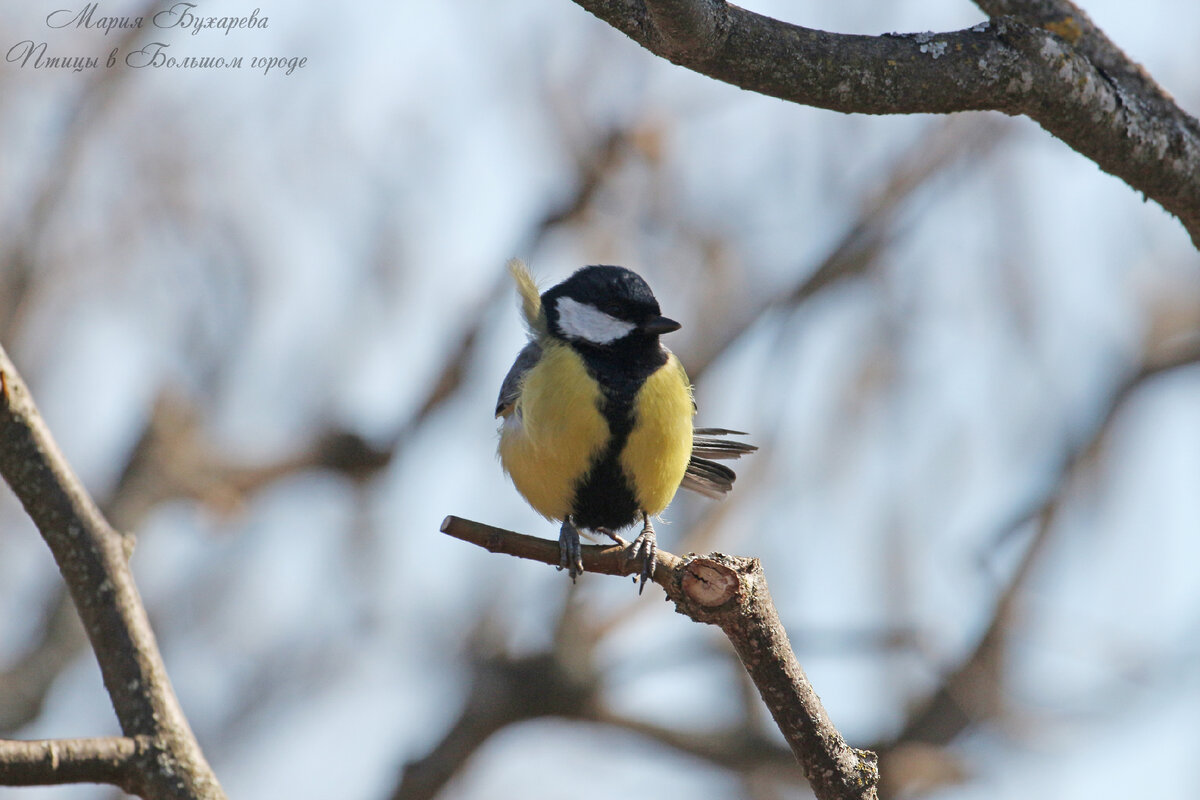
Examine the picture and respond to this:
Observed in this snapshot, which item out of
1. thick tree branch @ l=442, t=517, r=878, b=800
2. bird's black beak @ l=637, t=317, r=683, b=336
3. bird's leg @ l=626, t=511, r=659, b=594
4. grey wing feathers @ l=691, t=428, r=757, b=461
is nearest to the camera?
thick tree branch @ l=442, t=517, r=878, b=800

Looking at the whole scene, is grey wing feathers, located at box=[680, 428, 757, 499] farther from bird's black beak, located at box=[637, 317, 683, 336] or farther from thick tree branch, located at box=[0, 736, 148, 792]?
thick tree branch, located at box=[0, 736, 148, 792]

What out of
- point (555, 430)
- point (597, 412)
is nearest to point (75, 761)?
point (555, 430)

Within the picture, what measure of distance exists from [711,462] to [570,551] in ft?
4.23

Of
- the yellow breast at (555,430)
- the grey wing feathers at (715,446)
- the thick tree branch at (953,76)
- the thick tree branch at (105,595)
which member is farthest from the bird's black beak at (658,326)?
the thick tree branch at (105,595)

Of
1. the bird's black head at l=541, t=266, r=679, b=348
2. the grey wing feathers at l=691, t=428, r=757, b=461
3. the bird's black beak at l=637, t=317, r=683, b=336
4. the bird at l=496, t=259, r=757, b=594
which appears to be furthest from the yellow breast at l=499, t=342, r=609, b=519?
the grey wing feathers at l=691, t=428, r=757, b=461

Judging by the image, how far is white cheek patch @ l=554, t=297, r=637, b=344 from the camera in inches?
136

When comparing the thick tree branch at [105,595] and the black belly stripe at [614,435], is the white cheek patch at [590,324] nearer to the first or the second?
the black belly stripe at [614,435]

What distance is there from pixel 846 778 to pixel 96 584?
1686 mm

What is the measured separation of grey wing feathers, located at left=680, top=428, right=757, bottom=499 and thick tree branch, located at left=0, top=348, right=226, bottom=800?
218 cm

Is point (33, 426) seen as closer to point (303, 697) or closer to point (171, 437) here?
point (171, 437)

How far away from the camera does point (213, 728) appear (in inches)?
322

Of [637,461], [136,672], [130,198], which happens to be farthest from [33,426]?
[130,198]

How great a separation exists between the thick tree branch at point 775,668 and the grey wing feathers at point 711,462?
1.77 m

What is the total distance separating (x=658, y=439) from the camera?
10.6 ft
